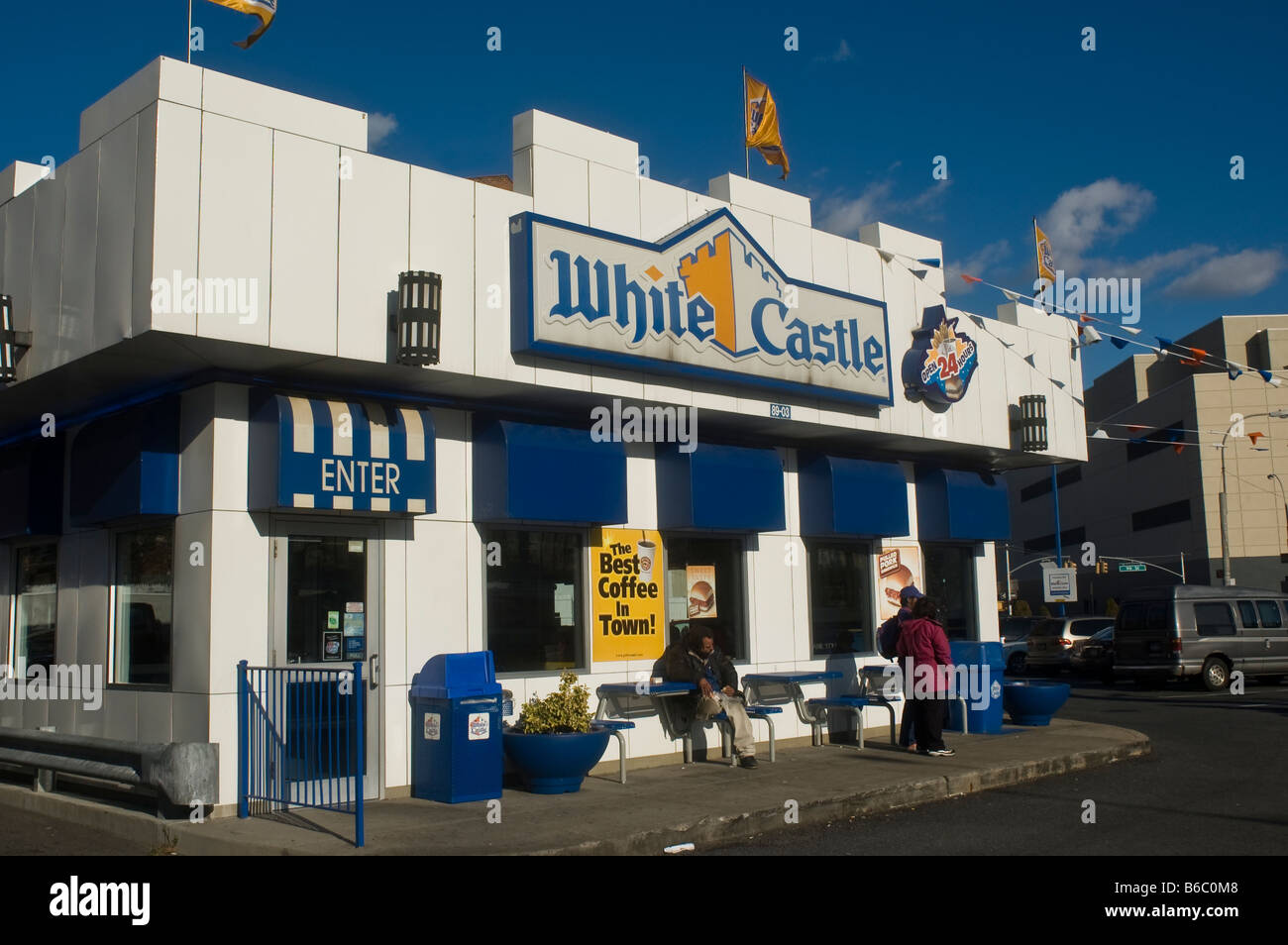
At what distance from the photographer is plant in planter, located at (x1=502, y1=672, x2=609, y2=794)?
10320 millimetres

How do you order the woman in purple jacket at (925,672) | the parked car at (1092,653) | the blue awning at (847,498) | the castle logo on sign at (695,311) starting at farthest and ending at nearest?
the parked car at (1092,653)
the blue awning at (847,498)
the woman in purple jacket at (925,672)
the castle logo on sign at (695,311)

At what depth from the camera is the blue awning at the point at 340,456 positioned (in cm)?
953

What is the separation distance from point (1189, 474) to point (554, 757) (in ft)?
187

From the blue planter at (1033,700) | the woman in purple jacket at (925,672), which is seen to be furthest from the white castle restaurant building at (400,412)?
the blue planter at (1033,700)

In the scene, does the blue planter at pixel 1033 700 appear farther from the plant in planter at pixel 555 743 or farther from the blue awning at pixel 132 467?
the blue awning at pixel 132 467

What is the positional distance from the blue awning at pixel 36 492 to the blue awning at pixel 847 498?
28.1 ft

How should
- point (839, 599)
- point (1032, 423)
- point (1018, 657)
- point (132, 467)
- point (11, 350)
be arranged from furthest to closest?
1. point (1018, 657)
2. point (1032, 423)
3. point (839, 599)
4. point (11, 350)
5. point (132, 467)

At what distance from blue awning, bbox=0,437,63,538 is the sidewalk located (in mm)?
2668

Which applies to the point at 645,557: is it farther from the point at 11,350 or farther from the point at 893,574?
the point at 11,350

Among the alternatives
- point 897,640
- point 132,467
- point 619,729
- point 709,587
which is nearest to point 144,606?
point 132,467

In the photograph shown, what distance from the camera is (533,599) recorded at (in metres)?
11.8

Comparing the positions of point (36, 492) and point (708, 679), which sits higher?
point (36, 492)

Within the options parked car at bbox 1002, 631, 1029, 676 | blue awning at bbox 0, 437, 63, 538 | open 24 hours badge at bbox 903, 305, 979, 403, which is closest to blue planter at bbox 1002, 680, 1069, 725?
open 24 hours badge at bbox 903, 305, 979, 403
